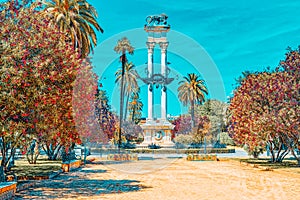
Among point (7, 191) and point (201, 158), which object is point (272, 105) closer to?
point (201, 158)

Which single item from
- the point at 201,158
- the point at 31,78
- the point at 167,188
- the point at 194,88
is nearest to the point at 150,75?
the point at 194,88

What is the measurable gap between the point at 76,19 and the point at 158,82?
103ft

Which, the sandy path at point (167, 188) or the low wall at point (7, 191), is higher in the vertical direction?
the low wall at point (7, 191)

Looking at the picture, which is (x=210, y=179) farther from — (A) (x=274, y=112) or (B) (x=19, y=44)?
(B) (x=19, y=44)

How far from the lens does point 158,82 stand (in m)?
58.1

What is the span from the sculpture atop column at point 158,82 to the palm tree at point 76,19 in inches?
1137

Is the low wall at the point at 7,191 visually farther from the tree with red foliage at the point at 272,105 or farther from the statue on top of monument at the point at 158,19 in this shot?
the statue on top of monument at the point at 158,19

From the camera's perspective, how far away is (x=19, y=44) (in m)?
12.5

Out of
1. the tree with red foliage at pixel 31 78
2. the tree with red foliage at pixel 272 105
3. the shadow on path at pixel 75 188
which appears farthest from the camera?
the tree with red foliage at pixel 272 105

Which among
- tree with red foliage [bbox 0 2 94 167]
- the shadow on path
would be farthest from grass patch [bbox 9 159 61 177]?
tree with red foliage [bbox 0 2 94 167]

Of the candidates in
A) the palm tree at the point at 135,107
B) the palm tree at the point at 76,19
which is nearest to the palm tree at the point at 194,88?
the palm tree at the point at 135,107

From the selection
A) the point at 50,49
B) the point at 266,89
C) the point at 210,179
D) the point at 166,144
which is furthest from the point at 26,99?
the point at 166,144

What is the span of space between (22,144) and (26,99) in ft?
5.56

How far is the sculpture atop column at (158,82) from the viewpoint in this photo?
187ft
